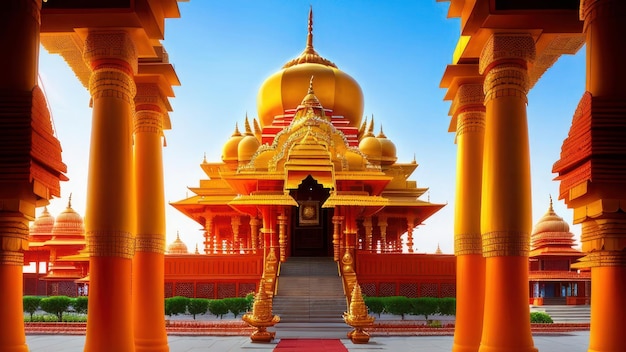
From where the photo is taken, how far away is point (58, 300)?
69.1 feet

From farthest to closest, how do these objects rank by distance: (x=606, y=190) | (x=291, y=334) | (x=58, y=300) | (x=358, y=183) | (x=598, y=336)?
(x=358, y=183) → (x=58, y=300) → (x=291, y=334) → (x=598, y=336) → (x=606, y=190)

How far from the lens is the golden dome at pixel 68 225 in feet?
109

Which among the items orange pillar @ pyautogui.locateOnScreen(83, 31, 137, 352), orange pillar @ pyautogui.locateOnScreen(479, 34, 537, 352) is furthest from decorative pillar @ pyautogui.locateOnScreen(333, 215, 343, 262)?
orange pillar @ pyautogui.locateOnScreen(83, 31, 137, 352)

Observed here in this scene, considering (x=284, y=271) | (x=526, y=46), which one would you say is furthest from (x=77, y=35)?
(x=284, y=271)

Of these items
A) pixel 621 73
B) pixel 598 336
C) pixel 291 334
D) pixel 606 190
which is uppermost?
pixel 621 73

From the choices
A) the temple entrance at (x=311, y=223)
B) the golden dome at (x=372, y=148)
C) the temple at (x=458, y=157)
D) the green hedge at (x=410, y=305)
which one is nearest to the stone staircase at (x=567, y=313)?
the green hedge at (x=410, y=305)

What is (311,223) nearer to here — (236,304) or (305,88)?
(236,304)

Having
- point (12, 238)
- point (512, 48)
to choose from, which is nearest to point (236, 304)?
point (512, 48)

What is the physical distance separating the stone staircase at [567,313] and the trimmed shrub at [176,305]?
11912 mm

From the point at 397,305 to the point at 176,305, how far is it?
642cm

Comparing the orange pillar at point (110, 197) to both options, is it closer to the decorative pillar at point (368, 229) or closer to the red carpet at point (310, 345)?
the red carpet at point (310, 345)

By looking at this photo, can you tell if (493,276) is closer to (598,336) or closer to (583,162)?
(598,336)

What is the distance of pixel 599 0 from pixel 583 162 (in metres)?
1.42

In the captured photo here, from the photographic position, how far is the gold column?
18.9ft
